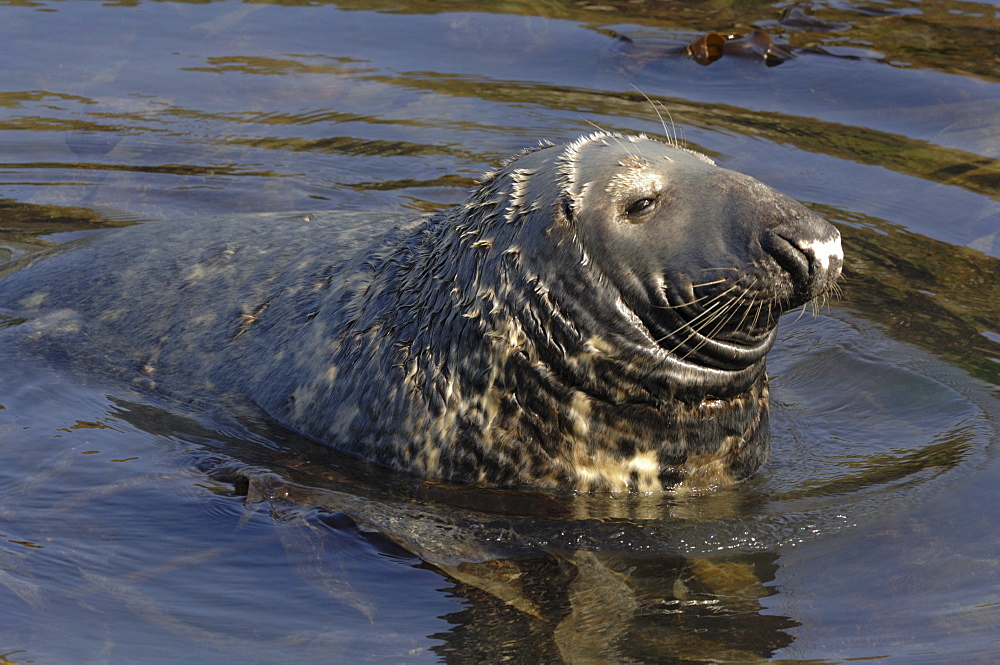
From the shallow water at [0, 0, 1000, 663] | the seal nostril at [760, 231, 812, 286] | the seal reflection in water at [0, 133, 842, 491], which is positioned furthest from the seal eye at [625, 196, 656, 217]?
the shallow water at [0, 0, 1000, 663]

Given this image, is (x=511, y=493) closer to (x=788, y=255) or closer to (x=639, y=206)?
(x=639, y=206)

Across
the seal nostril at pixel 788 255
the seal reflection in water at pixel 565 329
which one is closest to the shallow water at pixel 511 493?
the seal reflection in water at pixel 565 329

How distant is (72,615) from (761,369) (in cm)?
313

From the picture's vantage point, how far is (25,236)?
29.8 ft

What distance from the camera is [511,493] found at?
565cm

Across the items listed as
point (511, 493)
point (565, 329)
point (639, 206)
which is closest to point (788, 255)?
point (639, 206)

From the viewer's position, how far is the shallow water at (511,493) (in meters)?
4.73

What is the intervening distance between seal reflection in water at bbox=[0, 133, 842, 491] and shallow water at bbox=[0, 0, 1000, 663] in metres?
0.20

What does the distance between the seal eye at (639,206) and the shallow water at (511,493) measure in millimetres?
1314

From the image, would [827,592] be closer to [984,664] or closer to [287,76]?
[984,664]

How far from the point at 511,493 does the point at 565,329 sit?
0.80 metres

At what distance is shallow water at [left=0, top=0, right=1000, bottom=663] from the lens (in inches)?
186

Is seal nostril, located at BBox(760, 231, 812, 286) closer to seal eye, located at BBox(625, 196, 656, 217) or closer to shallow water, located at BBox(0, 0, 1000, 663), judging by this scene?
seal eye, located at BBox(625, 196, 656, 217)

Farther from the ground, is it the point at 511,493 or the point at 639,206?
the point at 639,206
